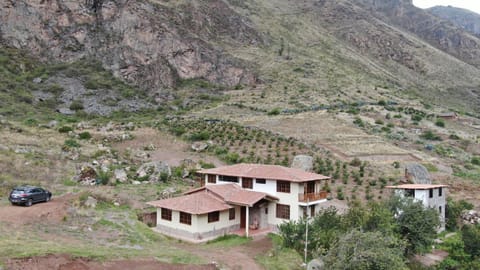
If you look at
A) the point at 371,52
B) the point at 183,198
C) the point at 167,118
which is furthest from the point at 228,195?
the point at 371,52

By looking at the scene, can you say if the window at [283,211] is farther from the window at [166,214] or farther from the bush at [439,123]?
the bush at [439,123]

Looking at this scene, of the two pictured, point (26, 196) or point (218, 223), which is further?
point (26, 196)

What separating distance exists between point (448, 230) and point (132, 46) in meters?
69.7

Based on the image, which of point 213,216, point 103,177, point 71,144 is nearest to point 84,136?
point 71,144

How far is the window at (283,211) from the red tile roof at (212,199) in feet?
2.19

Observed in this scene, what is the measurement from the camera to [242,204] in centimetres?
2825

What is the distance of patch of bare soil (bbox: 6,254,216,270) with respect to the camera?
18516 millimetres

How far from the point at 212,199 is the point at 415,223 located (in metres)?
12.6

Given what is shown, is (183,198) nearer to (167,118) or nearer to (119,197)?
(119,197)

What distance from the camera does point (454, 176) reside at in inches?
1893

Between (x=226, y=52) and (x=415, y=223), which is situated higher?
(x=226, y=52)

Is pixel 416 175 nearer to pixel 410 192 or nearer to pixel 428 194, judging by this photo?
pixel 428 194

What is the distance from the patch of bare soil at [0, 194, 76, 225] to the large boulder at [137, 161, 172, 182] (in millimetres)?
11190

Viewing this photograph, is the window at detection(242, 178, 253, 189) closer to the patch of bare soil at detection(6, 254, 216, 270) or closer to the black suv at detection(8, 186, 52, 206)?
the patch of bare soil at detection(6, 254, 216, 270)
